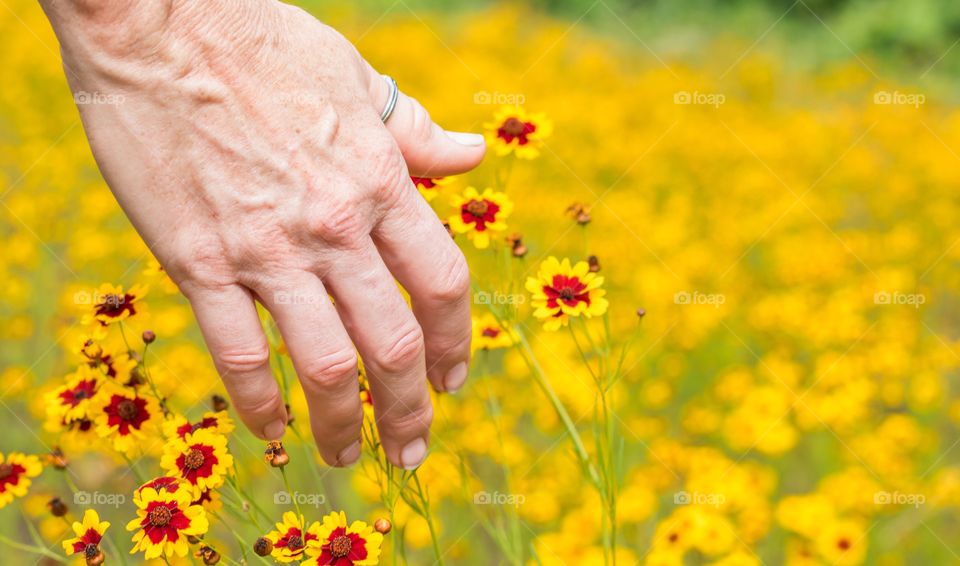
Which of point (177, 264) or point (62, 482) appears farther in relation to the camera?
point (62, 482)

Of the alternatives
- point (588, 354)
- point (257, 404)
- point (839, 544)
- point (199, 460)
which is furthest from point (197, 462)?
point (588, 354)

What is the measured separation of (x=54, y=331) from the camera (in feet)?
10.5

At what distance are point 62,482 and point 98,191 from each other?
1498mm

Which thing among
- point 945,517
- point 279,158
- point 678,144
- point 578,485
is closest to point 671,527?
point 578,485

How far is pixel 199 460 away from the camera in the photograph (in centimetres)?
122

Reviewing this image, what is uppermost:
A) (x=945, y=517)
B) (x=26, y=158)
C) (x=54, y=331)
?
(x=26, y=158)

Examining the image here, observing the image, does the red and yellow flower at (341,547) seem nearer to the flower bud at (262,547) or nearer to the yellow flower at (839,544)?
the flower bud at (262,547)

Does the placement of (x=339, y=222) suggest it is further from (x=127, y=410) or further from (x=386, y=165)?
(x=127, y=410)

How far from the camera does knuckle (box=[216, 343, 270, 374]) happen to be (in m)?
1.19

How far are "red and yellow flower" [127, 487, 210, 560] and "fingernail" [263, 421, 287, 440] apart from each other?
162mm

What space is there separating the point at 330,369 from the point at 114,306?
0.44 m

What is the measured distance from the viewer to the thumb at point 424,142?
1.37 metres

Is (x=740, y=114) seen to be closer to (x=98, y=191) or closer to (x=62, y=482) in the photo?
(x=98, y=191)

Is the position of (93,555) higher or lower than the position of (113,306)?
lower
